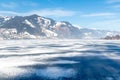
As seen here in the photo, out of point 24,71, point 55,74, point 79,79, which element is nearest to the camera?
point 79,79

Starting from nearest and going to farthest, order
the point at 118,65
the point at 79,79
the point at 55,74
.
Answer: the point at 79,79, the point at 55,74, the point at 118,65

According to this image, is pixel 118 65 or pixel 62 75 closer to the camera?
pixel 62 75

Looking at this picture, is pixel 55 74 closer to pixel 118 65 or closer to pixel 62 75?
pixel 62 75

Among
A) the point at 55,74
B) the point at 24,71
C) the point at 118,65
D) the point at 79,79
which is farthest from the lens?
the point at 118,65

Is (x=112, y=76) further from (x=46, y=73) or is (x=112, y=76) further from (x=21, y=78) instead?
(x=21, y=78)

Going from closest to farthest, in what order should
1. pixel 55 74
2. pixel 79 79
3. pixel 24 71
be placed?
pixel 79 79, pixel 55 74, pixel 24 71

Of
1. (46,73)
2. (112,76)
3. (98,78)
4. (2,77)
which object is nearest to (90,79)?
(98,78)

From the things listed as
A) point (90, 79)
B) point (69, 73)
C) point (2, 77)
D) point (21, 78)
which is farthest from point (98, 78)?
point (2, 77)

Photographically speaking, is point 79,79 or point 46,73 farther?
point 46,73
